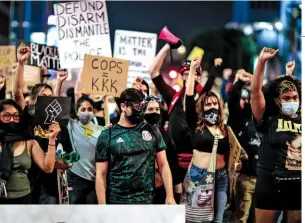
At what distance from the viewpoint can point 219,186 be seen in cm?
616

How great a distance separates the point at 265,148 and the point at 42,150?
1.82 meters

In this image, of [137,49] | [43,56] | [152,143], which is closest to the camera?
[152,143]

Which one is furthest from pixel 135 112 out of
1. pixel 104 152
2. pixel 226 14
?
pixel 226 14

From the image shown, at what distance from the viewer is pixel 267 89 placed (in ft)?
19.6

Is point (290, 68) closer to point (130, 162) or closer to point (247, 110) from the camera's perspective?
point (247, 110)

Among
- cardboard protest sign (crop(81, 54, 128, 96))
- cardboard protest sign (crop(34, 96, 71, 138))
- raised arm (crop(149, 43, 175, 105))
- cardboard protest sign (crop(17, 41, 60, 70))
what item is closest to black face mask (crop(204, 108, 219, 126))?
raised arm (crop(149, 43, 175, 105))

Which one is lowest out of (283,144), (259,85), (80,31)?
(283,144)

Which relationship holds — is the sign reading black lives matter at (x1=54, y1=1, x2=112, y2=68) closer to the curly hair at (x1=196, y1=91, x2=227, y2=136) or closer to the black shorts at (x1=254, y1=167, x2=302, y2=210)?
the curly hair at (x1=196, y1=91, x2=227, y2=136)

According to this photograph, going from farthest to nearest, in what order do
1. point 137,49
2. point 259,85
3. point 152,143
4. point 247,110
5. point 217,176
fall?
point 137,49 → point 247,110 → point 217,176 → point 152,143 → point 259,85

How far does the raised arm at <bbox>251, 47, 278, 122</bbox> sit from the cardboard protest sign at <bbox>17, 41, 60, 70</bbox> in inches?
67.1

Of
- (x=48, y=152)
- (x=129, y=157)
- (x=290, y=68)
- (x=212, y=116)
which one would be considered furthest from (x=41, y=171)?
(x=290, y=68)

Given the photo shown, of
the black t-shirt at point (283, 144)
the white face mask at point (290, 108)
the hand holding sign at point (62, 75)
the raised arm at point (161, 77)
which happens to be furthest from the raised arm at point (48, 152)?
the white face mask at point (290, 108)

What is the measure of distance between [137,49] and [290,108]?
163cm

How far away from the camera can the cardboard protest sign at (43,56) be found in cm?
621
